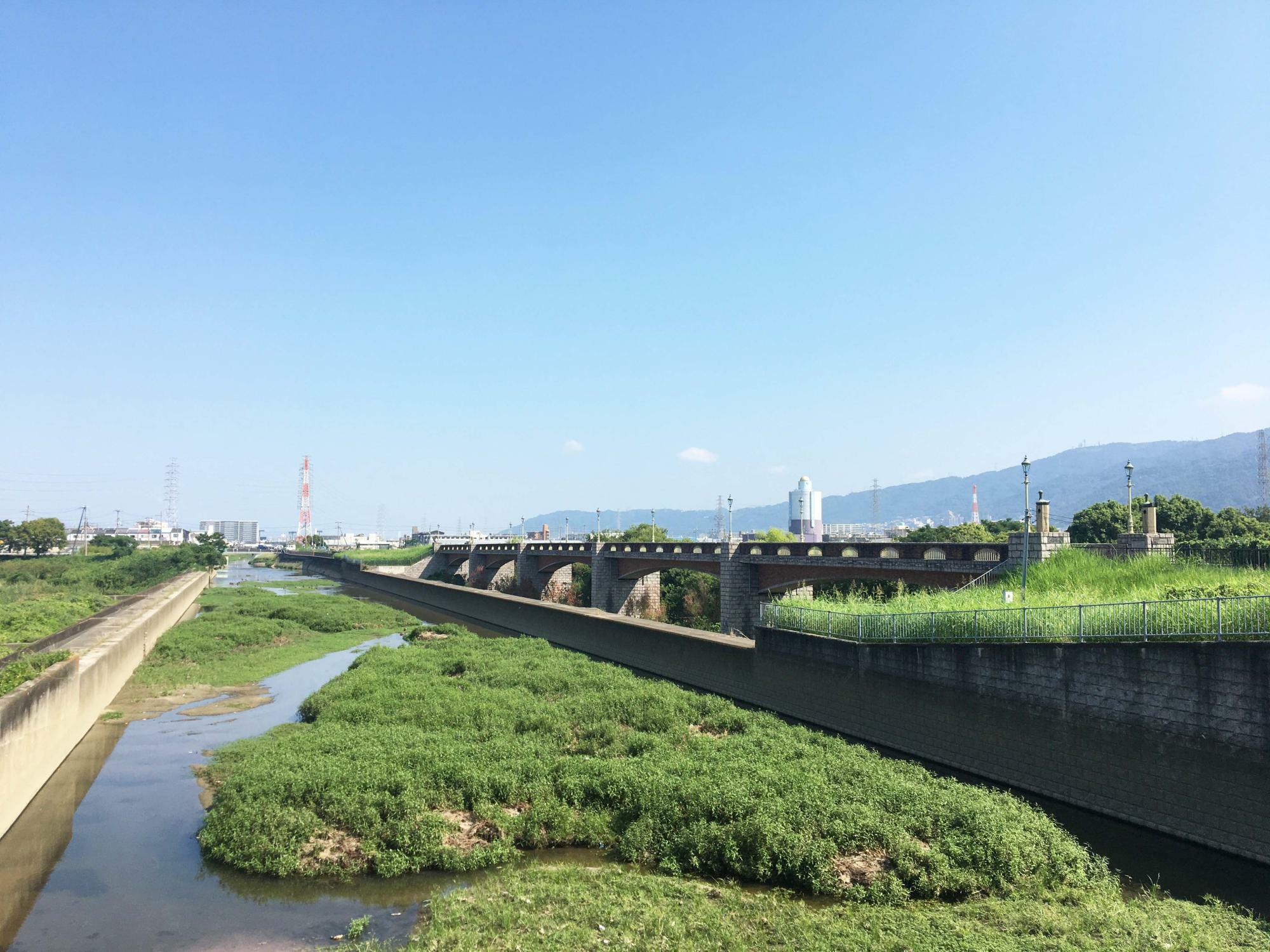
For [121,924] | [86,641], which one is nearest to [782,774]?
[121,924]

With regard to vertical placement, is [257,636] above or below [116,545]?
below

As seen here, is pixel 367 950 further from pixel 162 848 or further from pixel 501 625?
pixel 501 625

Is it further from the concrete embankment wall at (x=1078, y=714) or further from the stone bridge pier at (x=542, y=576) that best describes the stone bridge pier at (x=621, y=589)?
the concrete embankment wall at (x=1078, y=714)

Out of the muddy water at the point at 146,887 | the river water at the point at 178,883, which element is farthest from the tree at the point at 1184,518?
the muddy water at the point at 146,887

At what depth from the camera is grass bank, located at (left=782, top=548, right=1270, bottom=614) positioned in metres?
20.8

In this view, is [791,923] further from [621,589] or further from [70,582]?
[70,582]

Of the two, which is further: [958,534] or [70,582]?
[70,582]

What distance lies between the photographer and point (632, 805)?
17.9 meters

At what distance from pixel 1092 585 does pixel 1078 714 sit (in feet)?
24.8

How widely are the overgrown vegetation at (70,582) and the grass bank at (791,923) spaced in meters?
34.8

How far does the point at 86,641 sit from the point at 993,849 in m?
37.2

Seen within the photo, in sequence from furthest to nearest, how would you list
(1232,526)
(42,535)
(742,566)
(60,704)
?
(42,535), (1232,526), (742,566), (60,704)

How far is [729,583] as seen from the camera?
4225cm

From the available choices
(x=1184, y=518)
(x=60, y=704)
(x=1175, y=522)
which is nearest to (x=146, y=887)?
(x=60, y=704)
